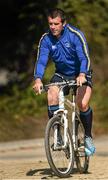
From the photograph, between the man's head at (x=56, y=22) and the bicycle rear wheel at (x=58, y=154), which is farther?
the man's head at (x=56, y=22)

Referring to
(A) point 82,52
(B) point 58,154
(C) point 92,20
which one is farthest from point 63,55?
(C) point 92,20

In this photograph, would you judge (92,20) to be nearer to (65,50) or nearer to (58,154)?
(65,50)

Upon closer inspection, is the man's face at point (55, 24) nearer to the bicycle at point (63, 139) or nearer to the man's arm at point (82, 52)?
the man's arm at point (82, 52)

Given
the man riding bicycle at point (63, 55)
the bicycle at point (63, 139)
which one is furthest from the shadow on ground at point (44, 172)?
the man riding bicycle at point (63, 55)

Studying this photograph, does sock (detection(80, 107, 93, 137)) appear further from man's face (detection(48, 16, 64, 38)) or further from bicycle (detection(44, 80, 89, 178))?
man's face (detection(48, 16, 64, 38))

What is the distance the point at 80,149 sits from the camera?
8922mm

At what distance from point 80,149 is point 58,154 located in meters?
0.56

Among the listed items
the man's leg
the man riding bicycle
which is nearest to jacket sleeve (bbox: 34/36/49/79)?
the man riding bicycle

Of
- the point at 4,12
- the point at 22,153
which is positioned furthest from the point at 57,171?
the point at 4,12

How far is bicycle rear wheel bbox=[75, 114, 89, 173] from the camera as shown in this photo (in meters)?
8.95

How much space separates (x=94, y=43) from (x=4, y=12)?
319 centimetres

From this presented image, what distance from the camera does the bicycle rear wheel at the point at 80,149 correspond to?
8.95m

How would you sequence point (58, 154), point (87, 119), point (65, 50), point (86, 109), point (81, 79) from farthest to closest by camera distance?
1. point (87, 119)
2. point (86, 109)
3. point (65, 50)
4. point (58, 154)
5. point (81, 79)

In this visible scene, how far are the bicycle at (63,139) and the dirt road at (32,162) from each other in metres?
0.17
